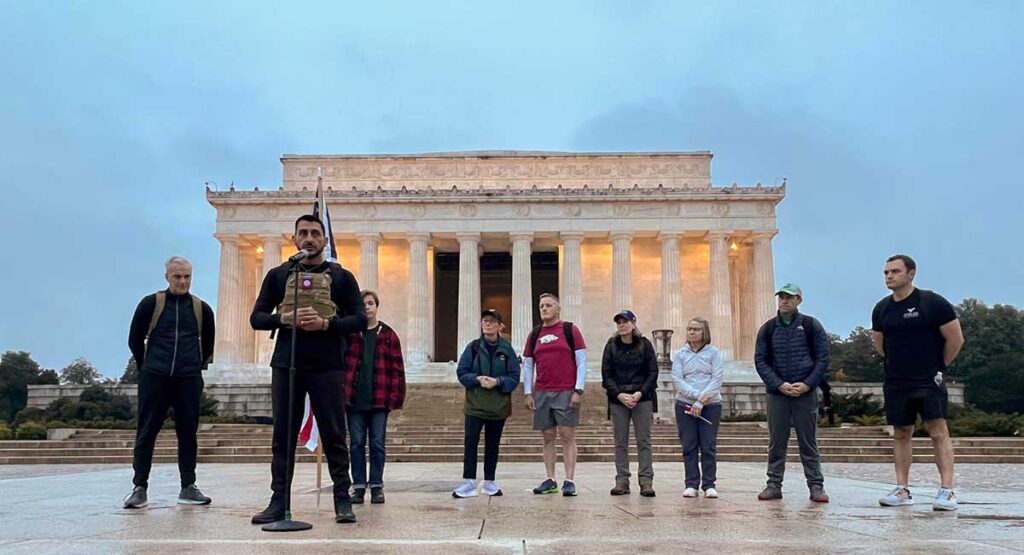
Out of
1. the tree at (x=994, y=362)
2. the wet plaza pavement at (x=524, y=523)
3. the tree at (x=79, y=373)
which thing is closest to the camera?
the wet plaza pavement at (x=524, y=523)

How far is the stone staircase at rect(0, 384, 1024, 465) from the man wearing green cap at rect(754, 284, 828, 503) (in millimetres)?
9816

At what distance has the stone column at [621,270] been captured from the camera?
44406mm

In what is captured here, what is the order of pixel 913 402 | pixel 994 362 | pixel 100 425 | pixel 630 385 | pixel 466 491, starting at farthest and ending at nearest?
pixel 994 362 → pixel 100 425 → pixel 630 385 → pixel 466 491 → pixel 913 402

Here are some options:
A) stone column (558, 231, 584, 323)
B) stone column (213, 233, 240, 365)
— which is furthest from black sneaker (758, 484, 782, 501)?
stone column (213, 233, 240, 365)

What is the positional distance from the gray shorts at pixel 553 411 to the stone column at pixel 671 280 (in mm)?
35208

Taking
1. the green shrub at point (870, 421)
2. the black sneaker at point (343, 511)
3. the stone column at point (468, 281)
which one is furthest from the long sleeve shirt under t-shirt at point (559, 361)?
the stone column at point (468, 281)

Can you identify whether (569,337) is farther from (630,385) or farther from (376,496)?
(376,496)

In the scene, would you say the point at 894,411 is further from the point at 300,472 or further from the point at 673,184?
the point at 673,184

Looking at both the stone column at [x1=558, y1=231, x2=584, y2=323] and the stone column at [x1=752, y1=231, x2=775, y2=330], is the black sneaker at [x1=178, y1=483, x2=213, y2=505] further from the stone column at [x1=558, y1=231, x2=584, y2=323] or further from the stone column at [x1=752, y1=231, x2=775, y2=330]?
the stone column at [x1=752, y1=231, x2=775, y2=330]

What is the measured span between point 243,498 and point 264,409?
29475mm

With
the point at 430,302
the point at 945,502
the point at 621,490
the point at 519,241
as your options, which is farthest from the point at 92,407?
the point at 945,502

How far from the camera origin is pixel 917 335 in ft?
27.4

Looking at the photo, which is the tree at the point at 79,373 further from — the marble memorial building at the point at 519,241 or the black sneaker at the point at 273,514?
the black sneaker at the point at 273,514

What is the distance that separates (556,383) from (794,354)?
2801 millimetres
